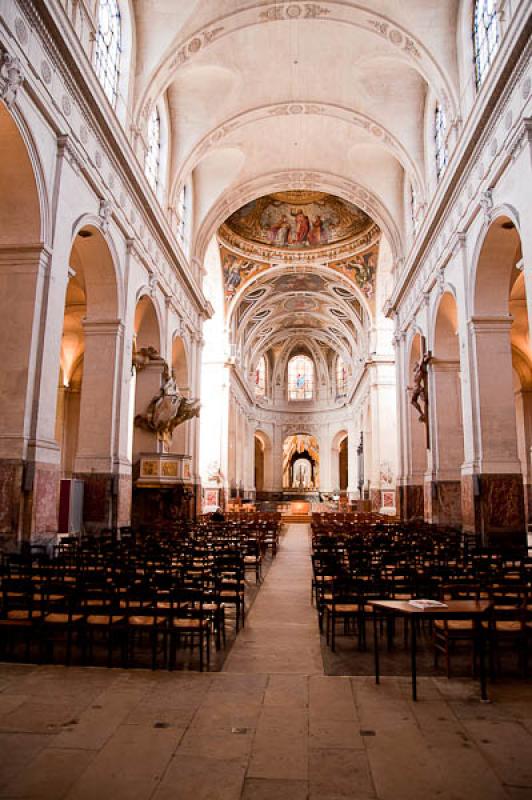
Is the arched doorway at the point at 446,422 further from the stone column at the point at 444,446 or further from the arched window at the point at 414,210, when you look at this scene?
the arched window at the point at 414,210

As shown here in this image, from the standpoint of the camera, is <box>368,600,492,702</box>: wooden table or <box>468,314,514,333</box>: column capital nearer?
<box>368,600,492,702</box>: wooden table

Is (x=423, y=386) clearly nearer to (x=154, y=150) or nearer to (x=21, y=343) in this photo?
(x=154, y=150)

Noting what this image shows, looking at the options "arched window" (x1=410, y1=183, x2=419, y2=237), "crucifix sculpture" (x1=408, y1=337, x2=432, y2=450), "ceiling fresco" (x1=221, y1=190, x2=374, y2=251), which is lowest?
"crucifix sculpture" (x1=408, y1=337, x2=432, y2=450)

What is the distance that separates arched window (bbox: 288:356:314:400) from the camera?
4941 centimetres

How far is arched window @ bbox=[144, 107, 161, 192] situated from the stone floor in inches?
578

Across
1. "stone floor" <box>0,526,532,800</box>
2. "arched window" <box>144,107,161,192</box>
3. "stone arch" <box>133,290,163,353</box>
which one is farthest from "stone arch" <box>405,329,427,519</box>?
"stone floor" <box>0,526,532,800</box>

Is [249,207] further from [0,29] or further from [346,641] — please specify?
[346,641]

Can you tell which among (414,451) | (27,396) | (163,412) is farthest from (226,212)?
(27,396)

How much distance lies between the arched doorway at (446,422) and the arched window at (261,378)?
3129 cm

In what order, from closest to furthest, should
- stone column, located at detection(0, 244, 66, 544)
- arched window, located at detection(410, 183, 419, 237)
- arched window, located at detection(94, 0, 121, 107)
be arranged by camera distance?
1. stone column, located at detection(0, 244, 66, 544)
2. arched window, located at detection(94, 0, 121, 107)
3. arched window, located at detection(410, 183, 419, 237)

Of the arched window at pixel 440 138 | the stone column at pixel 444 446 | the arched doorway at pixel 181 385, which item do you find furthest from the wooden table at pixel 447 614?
the arched doorway at pixel 181 385

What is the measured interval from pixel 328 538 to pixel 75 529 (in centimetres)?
529

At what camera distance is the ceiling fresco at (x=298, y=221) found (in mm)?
28906

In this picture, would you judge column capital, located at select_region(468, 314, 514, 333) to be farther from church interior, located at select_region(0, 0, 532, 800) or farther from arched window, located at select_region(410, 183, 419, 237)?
arched window, located at select_region(410, 183, 419, 237)
